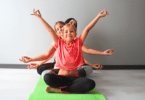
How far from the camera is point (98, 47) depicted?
6.98 feet

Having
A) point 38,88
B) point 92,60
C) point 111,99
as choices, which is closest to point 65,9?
point 92,60

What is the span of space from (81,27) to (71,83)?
3.83 feet

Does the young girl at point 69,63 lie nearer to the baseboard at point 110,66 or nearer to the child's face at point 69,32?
the child's face at point 69,32

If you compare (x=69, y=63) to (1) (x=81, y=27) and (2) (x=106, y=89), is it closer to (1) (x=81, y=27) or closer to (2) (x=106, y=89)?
(2) (x=106, y=89)

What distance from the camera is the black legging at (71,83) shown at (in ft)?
3.50

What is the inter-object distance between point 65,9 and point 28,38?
2.38 ft

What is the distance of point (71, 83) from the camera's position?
1127mm

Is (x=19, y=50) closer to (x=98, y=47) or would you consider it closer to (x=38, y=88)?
(x=38, y=88)

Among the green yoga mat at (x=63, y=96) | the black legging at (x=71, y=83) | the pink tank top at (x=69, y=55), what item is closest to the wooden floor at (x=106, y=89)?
the green yoga mat at (x=63, y=96)

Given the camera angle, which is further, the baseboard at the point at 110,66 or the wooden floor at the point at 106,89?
the baseboard at the point at 110,66

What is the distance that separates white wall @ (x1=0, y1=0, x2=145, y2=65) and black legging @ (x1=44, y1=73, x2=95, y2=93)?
41.0 inches

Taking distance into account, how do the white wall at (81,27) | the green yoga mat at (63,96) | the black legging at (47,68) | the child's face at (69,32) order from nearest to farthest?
the green yoga mat at (63,96) → the child's face at (69,32) → the black legging at (47,68) → the white wall at (81,27)

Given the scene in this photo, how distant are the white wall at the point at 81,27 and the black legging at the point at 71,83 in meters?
1.04

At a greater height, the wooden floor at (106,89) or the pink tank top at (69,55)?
the pink tank top at (69,55)
